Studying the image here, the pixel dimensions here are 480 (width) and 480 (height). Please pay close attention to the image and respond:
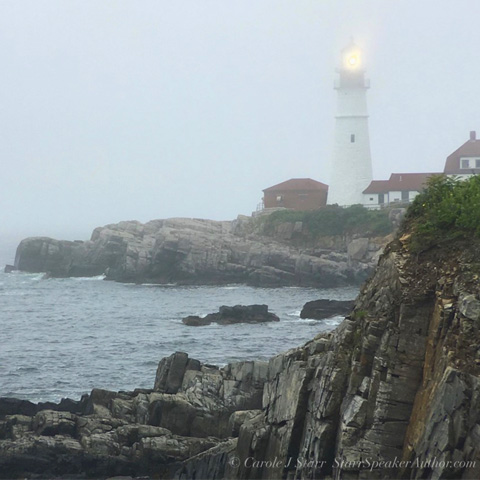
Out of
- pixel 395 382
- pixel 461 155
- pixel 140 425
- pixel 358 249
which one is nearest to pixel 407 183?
pixel 461 155

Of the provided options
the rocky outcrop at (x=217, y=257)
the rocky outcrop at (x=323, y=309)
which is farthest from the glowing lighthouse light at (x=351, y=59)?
the rocky outcrop at (x=323, y=309)

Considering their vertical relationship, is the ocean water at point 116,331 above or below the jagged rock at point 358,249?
below

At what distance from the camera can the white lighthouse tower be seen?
93.9 m

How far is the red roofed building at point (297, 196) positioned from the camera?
Result: 101625 mm

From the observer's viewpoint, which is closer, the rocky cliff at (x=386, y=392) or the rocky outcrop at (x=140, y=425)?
the rocky cliff at (x=386, y=392)

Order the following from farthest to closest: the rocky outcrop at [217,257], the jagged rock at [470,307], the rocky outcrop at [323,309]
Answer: the rocky outcrop at [217,257] < the rocky outcrop at [323,309] < the jagged rock at [470,307]

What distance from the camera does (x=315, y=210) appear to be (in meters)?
93.0

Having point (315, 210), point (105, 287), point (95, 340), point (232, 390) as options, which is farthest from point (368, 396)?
point (315, 210)

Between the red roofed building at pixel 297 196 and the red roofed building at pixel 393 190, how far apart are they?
7248 mm

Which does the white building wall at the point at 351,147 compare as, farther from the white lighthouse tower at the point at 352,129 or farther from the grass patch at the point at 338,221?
the grass patch at the point at 338,221

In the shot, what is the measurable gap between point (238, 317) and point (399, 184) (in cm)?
4291

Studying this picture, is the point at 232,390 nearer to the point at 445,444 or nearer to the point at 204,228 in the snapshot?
the point at 445,444

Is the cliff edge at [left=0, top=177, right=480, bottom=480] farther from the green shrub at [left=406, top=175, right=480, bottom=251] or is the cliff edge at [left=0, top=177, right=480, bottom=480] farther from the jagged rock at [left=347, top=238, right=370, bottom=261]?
the jagged rock at [left=347, top=238, right=370, bottom=261]

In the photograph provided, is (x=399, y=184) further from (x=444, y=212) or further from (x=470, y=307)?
(x=470, y=307)
